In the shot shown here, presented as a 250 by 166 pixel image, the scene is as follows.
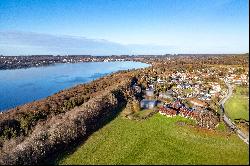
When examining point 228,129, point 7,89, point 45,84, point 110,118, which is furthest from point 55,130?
point 45,84

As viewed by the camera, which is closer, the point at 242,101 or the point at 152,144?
the point at 242,101

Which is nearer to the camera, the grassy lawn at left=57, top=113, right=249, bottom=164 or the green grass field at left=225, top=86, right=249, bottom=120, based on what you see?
the green grass field at left=225, top=86, right=249, bottom=120

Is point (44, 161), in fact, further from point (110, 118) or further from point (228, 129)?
point (228, 129)

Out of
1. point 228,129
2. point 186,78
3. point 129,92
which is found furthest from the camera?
point 186,78

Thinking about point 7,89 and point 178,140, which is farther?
point 7,89

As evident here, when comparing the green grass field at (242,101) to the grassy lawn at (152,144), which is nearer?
the green grass field at (242,101)

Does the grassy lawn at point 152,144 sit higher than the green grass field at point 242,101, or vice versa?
the green grass field at point 242,101

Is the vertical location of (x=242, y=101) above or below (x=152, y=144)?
above

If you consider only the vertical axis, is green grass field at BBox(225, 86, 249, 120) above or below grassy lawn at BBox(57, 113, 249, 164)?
above
